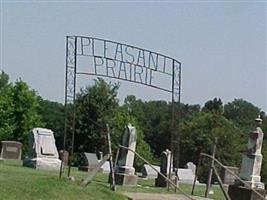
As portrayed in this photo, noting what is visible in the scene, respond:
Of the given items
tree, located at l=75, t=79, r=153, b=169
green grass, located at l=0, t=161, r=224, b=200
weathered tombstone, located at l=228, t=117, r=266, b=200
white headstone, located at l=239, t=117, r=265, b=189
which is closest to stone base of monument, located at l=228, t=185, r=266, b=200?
weathered tombstone, located at l=228, t=117, r=266, b=200

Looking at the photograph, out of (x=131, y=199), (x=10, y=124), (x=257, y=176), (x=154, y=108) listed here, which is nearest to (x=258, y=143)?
(x=257, y=176)

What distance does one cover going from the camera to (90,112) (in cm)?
6016

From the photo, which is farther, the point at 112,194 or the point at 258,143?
the point at 258,143

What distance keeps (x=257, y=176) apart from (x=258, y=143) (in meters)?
1.02

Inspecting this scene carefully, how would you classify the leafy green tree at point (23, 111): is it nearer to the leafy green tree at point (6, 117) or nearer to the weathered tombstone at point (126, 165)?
the leafy green tree at point (6, 117)

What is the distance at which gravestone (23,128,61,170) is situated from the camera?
28.1 meters

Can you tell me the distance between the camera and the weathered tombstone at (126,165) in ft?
78.9

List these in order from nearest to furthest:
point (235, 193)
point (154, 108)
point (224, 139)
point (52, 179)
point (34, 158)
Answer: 1. point (52, 179)
2. point (235, 193)
3. point (34, 158)
4. point (224, 139)
5. point (154, 108)

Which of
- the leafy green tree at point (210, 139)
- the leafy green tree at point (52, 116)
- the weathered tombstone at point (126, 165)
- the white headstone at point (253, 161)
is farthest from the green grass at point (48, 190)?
the leafy green tree at point (52, 116)

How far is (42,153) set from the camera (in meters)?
28.8

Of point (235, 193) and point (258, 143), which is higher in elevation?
point (258, 143)

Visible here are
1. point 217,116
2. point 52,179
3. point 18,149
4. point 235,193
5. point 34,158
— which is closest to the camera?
point 52,179

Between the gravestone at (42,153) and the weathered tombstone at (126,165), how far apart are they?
3770 millimetres

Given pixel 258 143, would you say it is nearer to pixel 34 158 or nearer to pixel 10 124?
pixel 34 158
